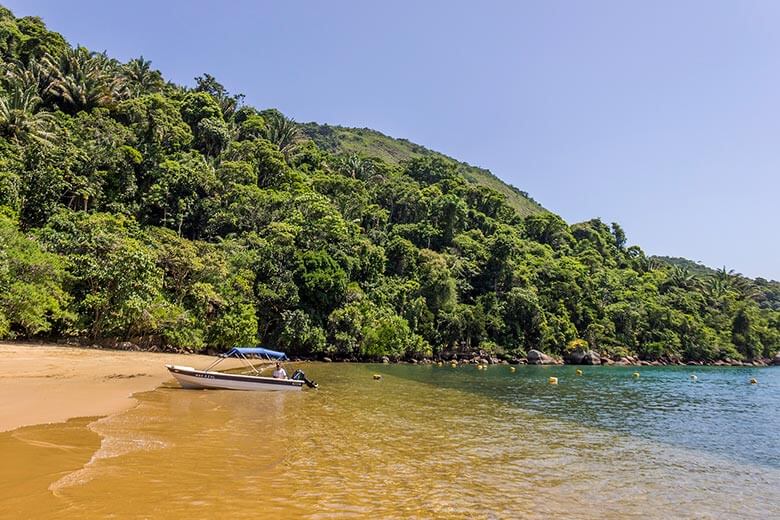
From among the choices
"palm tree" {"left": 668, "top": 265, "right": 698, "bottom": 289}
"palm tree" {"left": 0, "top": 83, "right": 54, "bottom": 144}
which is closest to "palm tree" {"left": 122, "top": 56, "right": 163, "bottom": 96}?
"palm tree" {"left": 0, "top": 83, "right": 54, "bottom": 144}

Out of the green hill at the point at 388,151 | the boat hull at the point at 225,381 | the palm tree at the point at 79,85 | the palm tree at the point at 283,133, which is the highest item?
the green hill at the point at 388,151

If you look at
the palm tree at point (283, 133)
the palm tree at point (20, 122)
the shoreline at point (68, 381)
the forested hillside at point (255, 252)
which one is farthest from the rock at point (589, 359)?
the palm tree at point (20, 122)

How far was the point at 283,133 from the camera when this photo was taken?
97.1 meters

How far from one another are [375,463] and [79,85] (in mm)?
76000

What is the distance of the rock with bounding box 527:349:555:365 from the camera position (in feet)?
241

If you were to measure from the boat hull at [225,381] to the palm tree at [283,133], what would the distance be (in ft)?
242

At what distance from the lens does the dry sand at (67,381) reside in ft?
48.8

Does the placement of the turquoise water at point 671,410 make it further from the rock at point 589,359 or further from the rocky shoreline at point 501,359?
the rock at point 589,359

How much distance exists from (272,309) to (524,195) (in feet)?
521

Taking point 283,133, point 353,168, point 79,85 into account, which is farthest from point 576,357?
point 79,85

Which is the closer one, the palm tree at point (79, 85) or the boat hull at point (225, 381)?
the boat hull at point (225, 381)

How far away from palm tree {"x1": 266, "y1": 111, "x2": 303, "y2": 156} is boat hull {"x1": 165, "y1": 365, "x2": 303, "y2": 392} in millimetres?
73761

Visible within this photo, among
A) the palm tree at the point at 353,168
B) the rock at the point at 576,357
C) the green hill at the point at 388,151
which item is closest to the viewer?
the rock at the point at 576,357

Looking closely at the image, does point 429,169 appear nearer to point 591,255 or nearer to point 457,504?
point 591,255
